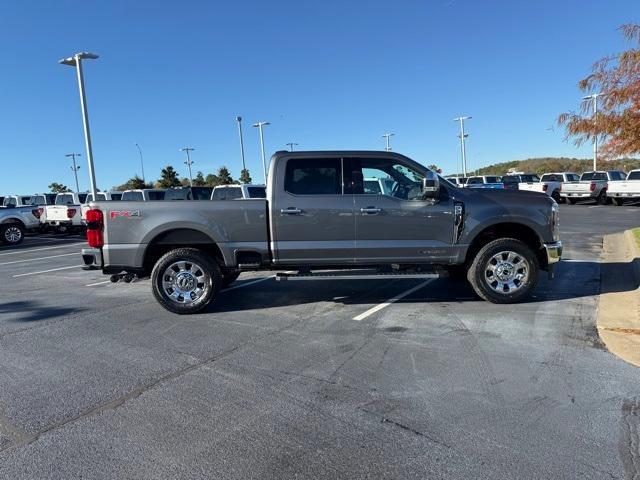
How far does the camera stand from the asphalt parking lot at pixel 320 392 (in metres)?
3.03

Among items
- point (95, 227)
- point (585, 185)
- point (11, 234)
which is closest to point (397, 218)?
point (95, 227)

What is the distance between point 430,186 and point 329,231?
4.65 feet

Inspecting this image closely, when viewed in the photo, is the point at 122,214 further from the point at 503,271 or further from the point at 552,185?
the point at 552,185

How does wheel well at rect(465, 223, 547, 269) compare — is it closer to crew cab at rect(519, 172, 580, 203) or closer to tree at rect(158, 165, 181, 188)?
crew cab at rect(519, 172, 580, 203)

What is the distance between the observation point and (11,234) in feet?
64.0

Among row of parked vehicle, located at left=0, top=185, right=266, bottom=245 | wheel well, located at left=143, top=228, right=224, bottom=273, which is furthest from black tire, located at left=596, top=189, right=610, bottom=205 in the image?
wheel well, located at left=143, top=228, right=224, bottom=273

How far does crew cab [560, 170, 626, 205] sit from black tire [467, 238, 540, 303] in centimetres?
2493

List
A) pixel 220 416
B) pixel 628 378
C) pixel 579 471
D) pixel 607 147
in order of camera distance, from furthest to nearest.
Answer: pixel 607 147 → pixel 628 378 → pixel 220 416 → pixel 579 471

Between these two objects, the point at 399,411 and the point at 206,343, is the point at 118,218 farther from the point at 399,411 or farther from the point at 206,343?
the point at 399,411

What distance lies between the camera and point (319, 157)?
6613mm

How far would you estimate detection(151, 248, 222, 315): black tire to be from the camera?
21.1 feet

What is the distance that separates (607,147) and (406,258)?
3976 millimetres

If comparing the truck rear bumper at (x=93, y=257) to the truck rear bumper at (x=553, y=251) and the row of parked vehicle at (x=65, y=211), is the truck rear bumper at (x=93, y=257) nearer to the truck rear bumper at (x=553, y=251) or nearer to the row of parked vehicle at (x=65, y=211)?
the truck rear bumper at (x=553, y=251)

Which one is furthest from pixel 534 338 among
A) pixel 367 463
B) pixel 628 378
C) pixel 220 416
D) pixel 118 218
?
pixel 118 218
